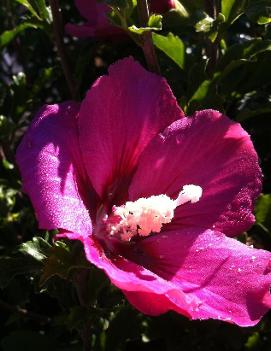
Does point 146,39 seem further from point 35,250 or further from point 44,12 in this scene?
point 35,250

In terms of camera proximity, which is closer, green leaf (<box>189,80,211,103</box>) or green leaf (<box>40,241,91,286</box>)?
green leaf (<box>40,241,91,286</box>)

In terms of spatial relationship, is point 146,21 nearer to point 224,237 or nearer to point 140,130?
point 140,130

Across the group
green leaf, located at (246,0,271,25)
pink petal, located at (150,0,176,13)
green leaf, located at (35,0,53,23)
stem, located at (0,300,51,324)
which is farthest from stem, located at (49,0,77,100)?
stem, located at (0,300,51,324)

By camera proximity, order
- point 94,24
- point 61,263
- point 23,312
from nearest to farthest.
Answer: point 61,263 < point 94,24 < point 23,312

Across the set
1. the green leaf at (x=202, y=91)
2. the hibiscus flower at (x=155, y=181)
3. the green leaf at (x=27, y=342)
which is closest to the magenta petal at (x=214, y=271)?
the hibiscus flower at (x=155, y=181)

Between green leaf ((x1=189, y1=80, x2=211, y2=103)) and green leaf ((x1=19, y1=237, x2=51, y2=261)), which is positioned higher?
green leaf ((x1=189, y1=80, x2=211, y2=103))

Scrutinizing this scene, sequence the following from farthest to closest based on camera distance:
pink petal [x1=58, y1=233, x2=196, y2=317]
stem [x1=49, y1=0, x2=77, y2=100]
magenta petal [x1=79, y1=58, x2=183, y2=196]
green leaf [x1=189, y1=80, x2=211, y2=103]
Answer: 1. stem [x1=49, y1=0, x2=77, y2=100]
2. green leaf [x1=189, y1=80, x2=211, y2=103]
3. magenta petal [x1=79, y1=58, x2=183, y2=196]
4. pink petal [x1=58, y1=233, x2=196, y2=317]

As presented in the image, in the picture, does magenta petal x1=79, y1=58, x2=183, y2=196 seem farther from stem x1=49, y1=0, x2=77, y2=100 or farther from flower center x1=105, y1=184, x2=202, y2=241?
stem x1=49, y1=0, x2=77, y2=100

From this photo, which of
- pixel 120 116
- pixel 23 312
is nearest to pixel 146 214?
pixel 120 116

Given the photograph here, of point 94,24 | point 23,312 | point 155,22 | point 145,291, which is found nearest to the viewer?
point 145,291
